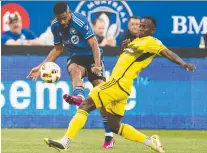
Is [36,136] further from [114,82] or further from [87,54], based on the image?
[114,82]

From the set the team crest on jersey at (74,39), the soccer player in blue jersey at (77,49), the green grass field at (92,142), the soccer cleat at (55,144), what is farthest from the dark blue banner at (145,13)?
the soccer cleat at (55,144)

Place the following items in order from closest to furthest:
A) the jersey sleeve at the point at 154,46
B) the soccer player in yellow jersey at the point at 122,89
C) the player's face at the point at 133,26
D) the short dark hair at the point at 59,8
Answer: the jersey sleeve at the point at 154,46
the soccer player in yellow jersey at the point at 122,89
the short dark hair at the point at 59,8
the player's face at the point at 133,26

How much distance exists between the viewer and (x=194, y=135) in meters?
15.3

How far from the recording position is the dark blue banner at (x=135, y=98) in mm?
16434

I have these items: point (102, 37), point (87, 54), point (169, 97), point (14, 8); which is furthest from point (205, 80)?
point (14, 8)

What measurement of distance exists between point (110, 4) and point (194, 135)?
20.3 ft

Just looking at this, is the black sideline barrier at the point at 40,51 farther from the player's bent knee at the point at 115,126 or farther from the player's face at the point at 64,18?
the player's bent knee at the point at 115,126

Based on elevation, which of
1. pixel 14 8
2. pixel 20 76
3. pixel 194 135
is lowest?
pixel 194 135

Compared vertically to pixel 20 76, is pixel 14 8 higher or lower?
higher

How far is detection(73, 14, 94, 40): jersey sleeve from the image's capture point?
1259cm

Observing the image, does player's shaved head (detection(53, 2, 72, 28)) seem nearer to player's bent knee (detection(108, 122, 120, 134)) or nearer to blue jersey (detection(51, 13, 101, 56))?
blue jersey (detection(51, 13, 101, 56))

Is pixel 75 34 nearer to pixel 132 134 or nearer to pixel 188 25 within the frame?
pixel 132 134

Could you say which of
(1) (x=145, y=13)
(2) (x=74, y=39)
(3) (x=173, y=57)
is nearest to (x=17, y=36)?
(1) (x=145, y=13)

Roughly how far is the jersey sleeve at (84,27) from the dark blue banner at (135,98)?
12.7ft
